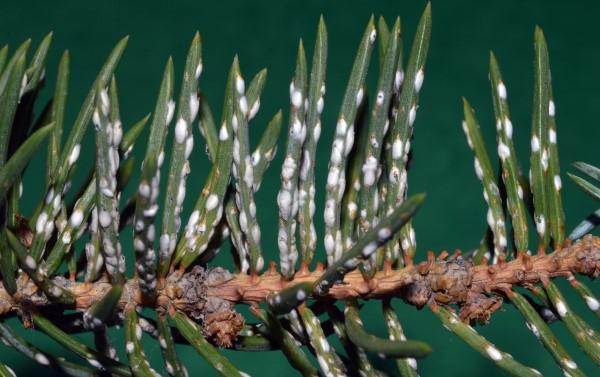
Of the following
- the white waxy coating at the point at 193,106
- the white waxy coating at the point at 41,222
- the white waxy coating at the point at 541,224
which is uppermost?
the white waxy coating at the point at 193,106

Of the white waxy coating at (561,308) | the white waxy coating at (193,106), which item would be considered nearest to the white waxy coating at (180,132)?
the white waxy coating at (193,106)

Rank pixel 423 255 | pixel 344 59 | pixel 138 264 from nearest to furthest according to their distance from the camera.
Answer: pixel 138 264 → pixel 423 255 → pixel 344 59

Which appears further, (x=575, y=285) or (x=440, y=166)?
(x=440, y=166)

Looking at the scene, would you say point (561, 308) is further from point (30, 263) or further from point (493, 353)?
point (30, 263)

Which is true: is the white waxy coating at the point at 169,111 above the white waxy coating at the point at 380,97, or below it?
above

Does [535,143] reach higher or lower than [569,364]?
higher

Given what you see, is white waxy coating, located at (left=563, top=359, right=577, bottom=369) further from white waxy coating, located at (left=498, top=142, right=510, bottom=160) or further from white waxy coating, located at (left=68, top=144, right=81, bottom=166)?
white waxy coating, located at (left=68, top=144, right=81, bottom=166)

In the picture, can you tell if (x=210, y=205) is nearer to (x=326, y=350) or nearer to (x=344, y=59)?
(x=326, y=350)

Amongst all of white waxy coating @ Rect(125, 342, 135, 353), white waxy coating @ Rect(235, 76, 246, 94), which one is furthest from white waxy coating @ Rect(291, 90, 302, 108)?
white waxy coating @ Rect(125, 342, 135, 353)

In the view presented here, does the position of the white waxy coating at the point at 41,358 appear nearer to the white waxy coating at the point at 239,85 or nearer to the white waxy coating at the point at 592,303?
the white waxy coating at the point at 239,85

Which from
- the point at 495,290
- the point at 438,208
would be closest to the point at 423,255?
the point at 438,208

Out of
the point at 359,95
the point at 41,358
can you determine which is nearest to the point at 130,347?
the point at 41,358
